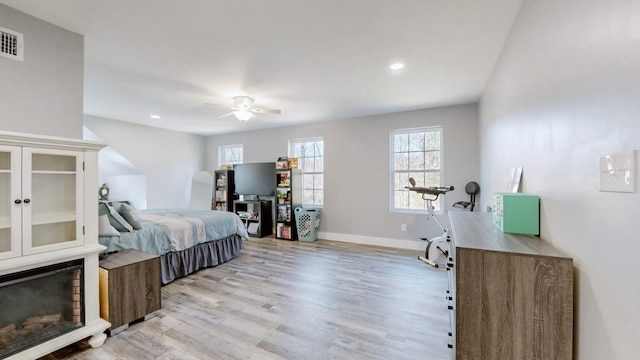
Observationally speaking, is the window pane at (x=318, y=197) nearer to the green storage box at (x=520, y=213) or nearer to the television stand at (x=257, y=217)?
the television stand at (x=257, y=217)

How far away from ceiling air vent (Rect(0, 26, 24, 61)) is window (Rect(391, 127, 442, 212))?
4530 millimetres

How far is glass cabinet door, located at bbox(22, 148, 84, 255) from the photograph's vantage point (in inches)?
68.6

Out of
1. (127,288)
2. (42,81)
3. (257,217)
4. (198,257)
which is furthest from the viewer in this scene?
(257,217)

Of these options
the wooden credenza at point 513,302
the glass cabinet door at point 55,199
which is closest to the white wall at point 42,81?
the glass cabinet door at point 55,199

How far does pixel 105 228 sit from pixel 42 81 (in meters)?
1.37

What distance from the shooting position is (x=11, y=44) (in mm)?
1729

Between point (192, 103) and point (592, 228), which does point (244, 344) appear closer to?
point (592, 228)

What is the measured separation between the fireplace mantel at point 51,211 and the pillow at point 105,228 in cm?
59

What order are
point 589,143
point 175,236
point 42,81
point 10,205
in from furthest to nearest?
1. point 175,236
2. point 42,81
3. point 10,205
4. point 589,143

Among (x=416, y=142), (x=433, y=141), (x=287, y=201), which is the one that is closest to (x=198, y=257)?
(x=287, y=201)

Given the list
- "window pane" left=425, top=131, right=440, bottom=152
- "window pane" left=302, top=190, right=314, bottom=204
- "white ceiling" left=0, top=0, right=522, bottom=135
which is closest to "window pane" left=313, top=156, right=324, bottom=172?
"window pane" left=302, top=190, right=314, bottom=204

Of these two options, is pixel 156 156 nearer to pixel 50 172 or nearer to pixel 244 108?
pixel 244 108

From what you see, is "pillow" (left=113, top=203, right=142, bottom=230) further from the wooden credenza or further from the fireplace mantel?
the wooden credenza

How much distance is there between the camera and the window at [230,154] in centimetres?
651
